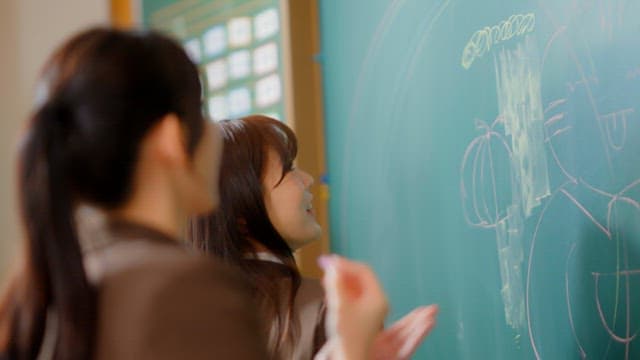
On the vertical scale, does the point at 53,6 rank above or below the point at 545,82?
above

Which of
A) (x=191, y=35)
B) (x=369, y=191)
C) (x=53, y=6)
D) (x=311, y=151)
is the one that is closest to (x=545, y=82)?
(x=369, y=191)

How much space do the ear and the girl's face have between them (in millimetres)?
651

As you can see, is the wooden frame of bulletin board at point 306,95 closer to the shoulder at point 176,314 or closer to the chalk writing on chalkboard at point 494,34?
the chalk writing on chalkboard at point 494,34

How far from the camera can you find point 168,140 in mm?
714

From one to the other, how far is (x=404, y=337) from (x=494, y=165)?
0.39 meters

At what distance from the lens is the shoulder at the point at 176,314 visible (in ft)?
2.08

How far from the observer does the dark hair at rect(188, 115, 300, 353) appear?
1.33 m

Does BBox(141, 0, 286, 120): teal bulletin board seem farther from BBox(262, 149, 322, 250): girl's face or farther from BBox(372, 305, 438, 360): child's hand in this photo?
BBox(372, 305, 438, 360): child's hand

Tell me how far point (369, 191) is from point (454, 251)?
295 millimetres

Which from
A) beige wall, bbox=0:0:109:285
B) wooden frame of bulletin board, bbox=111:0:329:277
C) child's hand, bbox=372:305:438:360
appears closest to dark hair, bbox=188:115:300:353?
child's hand, bbox=372:305:438:360

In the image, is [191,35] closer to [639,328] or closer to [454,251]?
[454,251]

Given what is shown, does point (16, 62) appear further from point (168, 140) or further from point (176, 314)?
point (176, 314)

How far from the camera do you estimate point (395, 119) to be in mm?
1664

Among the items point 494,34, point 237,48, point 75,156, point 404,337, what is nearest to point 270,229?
point 404,337
